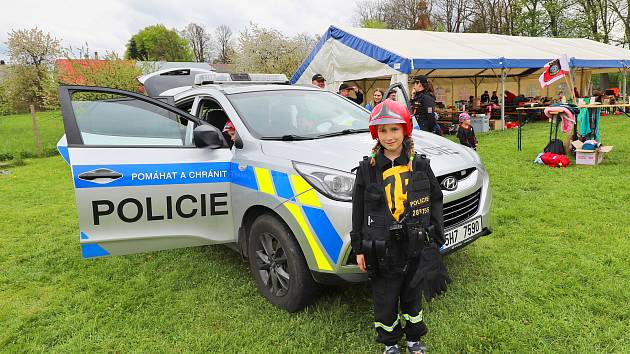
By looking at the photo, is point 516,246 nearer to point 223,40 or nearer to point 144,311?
point 144,311

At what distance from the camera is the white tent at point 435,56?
485 inches

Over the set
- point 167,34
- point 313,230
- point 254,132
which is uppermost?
point 167,34

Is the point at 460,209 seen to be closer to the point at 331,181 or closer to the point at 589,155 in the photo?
the point at 331,181

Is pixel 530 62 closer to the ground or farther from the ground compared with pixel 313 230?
farther from the ground

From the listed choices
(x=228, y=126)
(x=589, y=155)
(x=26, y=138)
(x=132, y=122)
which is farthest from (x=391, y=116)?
(x=26, y=138)

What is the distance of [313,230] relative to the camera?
261 cm

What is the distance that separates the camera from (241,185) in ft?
10.3

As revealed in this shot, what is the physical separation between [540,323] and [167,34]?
74519 mm

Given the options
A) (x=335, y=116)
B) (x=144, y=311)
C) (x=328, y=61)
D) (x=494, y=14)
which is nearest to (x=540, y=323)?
(x=335, y=116)

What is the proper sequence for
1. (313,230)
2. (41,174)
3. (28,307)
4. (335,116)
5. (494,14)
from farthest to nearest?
1. (494,14)
2. (41,174)
3. (335,116)
4. (28,307)
5. (313,230)

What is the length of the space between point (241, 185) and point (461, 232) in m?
1.57

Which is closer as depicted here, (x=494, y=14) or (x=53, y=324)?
(x=53, y=324)

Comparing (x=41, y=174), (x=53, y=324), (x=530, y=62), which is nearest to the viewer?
(x=53, y=324)

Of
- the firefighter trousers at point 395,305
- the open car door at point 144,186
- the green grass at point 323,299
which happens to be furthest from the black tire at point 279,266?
the firefighter trousers at point 395,305
